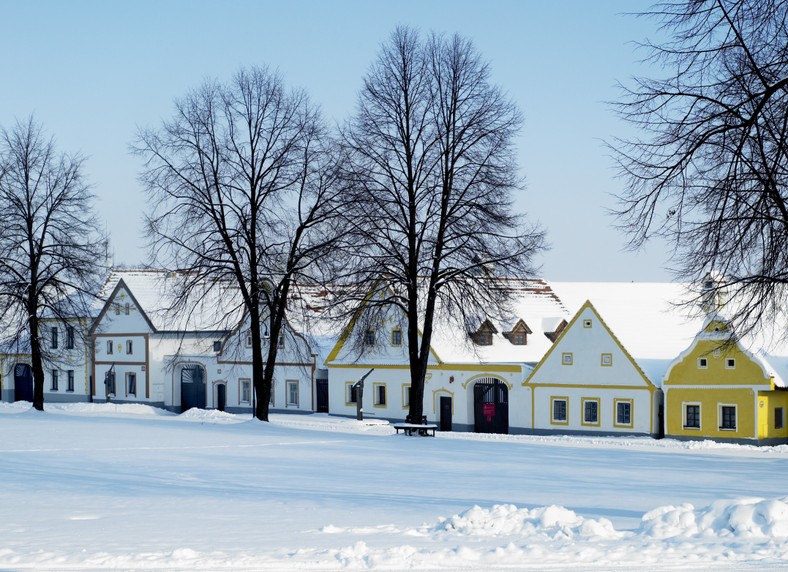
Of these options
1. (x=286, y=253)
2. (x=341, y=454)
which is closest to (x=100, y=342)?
(x=286, y=253)

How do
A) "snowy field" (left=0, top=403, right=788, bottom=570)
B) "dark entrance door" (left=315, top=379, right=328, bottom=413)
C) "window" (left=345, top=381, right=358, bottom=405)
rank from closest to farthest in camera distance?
"snowy field" (left=0, top=403, right=788, bottom=570), "window" (left=345, top=381, right=358, bottom=405), "dark entrance door" (left=315, top=379, right=328, bottom=413)

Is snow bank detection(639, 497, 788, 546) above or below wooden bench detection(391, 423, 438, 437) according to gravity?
above

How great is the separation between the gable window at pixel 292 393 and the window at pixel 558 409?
18.0 meters

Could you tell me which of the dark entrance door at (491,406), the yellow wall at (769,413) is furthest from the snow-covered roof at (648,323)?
the dark entrance door at (491,406)

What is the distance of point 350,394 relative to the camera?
58062 millimetres

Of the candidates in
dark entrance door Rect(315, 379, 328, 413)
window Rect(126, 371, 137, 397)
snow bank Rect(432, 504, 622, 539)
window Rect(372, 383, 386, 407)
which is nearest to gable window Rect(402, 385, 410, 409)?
window Rect(372, 383, 386, 407)

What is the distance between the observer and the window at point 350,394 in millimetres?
57969

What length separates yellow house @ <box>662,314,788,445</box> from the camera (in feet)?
145

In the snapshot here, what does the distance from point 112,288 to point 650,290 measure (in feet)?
131

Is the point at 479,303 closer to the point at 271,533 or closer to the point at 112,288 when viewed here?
the point at 271,533

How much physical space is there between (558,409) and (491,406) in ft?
12.8

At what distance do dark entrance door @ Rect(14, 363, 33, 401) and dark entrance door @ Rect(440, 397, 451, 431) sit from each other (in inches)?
1431

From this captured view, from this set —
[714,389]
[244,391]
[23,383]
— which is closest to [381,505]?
[714,389]

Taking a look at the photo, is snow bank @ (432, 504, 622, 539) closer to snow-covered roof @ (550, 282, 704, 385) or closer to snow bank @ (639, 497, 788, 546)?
snow bank @ (639, 497, 788, 546)
